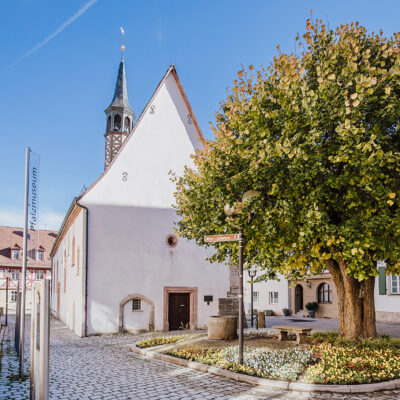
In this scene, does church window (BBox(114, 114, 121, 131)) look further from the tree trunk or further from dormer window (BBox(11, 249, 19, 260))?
dormer window (BBox(11, 249, 19, 260))

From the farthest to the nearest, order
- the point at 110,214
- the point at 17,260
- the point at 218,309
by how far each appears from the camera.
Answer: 1. the point at 17,260
2. the point at 218,309
3. the point at 110,214

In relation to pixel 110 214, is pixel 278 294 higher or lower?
lower

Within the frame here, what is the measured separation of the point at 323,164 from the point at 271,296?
104 feet

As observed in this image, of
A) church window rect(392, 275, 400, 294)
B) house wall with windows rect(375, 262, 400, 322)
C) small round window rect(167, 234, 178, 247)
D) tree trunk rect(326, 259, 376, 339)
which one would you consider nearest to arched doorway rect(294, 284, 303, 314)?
house wall with windows rect(375, 262, 400, 322)

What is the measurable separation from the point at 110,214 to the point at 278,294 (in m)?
24.1

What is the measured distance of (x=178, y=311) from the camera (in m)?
20.3

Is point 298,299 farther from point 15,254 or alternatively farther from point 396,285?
point 15,254

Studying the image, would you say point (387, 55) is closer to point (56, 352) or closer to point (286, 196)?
point (286, 196)

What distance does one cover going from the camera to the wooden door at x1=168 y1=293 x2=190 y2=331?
2014cm

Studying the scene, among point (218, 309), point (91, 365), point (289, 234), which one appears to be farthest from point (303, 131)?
point (218, 309)

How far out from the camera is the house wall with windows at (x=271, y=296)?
38562 millimetres

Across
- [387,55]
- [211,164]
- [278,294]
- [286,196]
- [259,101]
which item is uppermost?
[387,55]

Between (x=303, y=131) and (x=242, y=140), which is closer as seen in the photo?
(x=303, y=131)

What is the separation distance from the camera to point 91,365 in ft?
36.5
